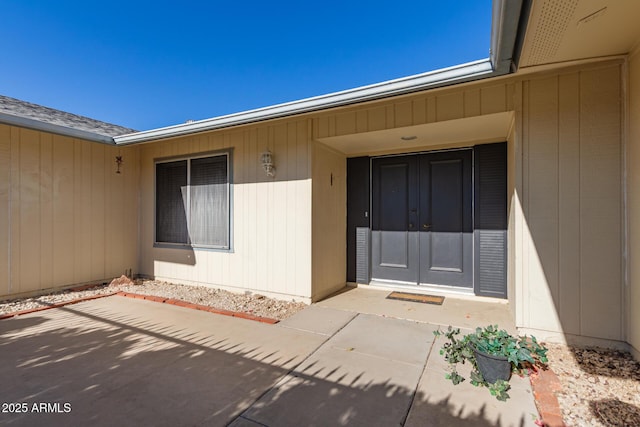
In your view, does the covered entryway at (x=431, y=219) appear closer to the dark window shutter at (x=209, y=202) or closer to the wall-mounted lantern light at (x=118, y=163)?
the dark window shutter at (x=209, y=202)

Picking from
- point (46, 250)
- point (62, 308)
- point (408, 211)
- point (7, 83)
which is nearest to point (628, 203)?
point (408, 211)

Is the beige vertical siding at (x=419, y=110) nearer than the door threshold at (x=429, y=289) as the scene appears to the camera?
Yes

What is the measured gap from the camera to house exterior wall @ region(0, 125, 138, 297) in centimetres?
403

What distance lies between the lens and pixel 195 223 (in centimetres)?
488

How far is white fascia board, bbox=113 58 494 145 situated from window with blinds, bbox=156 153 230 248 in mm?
663

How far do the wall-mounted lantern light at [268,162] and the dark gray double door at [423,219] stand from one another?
170cm

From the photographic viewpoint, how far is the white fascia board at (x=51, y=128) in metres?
3.63

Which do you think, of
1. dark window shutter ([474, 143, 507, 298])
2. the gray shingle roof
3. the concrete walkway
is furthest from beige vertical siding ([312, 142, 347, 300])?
the gray shingle roof

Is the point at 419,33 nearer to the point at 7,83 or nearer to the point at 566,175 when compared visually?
the point at 566,175

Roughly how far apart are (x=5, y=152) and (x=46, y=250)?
4.86 feet

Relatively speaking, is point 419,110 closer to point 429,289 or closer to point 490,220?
point 490,220

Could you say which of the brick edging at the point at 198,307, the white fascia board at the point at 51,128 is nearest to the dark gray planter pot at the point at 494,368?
the brick edging at the point at 198,307

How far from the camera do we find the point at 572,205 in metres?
2.58

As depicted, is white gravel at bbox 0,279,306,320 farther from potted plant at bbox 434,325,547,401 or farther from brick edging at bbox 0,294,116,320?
potted plant at bbox 434,325,547,401
